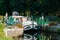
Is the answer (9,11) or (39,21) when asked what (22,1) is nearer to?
(9,11)

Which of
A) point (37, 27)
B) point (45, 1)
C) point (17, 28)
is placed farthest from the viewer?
point (45, 1)

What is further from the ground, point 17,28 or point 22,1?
point 22,1

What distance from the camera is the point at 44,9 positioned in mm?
24500

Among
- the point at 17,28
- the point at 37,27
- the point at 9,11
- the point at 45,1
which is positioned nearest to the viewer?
the point at 17,28

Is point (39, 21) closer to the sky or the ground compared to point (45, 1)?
closer to the ground

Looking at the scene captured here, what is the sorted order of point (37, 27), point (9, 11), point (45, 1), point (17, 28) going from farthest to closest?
1. point (9, 11)
2. point (45, 1)
3. point (37, 27)
4. point (17, 28)

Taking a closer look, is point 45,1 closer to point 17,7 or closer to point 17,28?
point 17,7

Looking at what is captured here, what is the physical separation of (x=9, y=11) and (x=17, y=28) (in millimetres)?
10699

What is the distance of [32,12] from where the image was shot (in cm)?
2464

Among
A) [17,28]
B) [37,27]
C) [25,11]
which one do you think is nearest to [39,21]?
[37,27]

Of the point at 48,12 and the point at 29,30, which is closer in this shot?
the point at 29,30

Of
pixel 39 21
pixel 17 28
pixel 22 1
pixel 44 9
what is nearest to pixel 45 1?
pixel 44 9

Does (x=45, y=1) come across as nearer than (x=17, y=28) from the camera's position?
No

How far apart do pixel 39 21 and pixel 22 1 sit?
6422 millimetres
